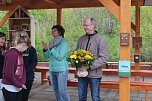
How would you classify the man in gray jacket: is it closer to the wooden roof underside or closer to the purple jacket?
the purple jacket

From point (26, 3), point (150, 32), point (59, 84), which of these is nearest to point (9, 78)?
point (59, 84)

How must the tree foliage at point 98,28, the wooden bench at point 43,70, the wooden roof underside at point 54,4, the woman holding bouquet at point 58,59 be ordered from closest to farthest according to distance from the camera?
the woman holding bouquet at point 58,59 < the wooden bench at point 43,70 < the wooden roof underside at point 54,4 < the tree foliage at point 98,28

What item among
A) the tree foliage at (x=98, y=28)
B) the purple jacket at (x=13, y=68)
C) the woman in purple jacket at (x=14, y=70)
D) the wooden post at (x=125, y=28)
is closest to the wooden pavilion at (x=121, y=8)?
the wooden post at (x=125, y=28)

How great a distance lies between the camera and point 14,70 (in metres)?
3.97

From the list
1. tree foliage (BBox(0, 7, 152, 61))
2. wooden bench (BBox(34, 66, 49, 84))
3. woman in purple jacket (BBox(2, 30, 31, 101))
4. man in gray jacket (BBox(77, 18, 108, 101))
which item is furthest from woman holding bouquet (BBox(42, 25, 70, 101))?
tree foliage (BBox(0, 7, 152, 61))

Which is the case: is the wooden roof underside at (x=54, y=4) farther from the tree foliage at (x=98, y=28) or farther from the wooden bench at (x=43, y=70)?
the tree foliage at (x=98, y=28)

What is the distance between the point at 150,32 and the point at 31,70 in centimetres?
1239

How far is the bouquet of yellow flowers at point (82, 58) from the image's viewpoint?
15.0 ft

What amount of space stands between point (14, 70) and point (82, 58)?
107 centimetres

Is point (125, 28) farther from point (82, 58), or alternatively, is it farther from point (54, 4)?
Answer: point (54, 4)

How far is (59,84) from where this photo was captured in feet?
18.6

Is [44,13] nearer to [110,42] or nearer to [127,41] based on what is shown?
[110,42]

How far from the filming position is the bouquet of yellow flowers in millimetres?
4566

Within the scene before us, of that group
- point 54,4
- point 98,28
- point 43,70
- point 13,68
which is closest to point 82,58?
point 13,68
